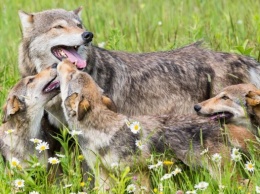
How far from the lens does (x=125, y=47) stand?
1189 cm

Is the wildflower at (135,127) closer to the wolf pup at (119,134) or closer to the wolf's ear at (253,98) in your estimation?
the wolf pup at (119,134)

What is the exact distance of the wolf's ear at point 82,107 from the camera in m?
8.00

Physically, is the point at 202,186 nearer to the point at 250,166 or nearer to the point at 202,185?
the point at 202,185

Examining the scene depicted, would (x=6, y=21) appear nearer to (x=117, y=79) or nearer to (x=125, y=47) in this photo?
(x=125, y=47)

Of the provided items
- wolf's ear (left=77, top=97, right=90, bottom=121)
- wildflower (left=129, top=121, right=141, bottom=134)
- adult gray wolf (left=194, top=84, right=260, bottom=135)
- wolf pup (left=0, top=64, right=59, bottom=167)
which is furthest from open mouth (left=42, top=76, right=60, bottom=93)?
adult gray wolf (left=194, top=84, right=260, bottom=135)

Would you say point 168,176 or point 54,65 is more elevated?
point 54,65

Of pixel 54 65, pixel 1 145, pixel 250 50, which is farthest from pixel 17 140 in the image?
pixel 250 50

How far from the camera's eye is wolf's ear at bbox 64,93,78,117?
812 cm

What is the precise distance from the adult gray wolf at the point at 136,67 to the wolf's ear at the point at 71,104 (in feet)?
3.25

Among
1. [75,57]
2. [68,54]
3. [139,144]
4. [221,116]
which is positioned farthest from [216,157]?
[68,54]

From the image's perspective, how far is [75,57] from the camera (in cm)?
919

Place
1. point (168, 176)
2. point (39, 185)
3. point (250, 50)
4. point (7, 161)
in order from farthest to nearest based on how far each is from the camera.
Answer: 1. point (250, 50)
2. point (7, 161)
3. point (39, 185)
4. point (168, 176)

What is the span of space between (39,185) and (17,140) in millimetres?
921

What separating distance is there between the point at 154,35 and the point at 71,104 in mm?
4533
